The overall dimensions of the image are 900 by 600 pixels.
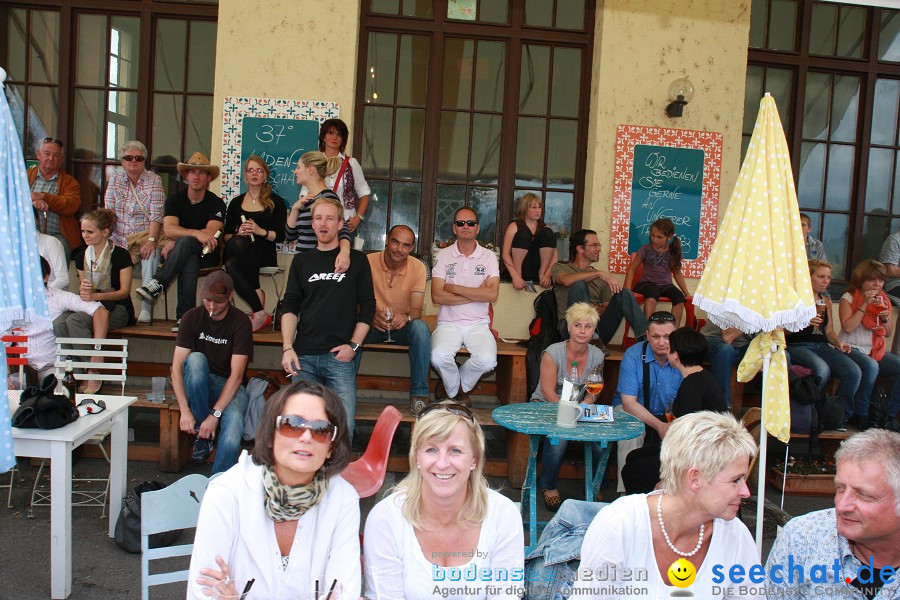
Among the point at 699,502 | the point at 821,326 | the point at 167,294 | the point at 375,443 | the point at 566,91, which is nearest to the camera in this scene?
the point at 699,502

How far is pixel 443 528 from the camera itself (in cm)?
270

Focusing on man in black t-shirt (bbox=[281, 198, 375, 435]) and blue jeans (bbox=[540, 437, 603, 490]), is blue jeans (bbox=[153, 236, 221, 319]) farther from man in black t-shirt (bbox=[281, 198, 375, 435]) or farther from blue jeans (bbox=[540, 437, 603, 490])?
blue jeans (bbox=[540, 437, 603, 490])

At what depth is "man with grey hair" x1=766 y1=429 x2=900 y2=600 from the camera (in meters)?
2.38

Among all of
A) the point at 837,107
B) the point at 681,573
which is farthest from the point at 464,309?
the point at 837,107

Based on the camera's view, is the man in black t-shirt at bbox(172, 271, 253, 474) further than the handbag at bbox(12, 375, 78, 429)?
Yes

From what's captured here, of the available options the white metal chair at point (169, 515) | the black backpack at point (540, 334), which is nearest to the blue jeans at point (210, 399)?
the white metal chair at point (169, 515)

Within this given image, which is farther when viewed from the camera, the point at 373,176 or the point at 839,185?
the point at 839,185

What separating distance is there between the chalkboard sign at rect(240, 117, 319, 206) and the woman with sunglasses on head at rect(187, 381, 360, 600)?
15.8 ft

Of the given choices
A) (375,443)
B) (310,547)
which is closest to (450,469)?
(310,547)

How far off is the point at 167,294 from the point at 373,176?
2226 mm

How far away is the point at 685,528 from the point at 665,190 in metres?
5.30

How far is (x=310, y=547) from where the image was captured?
2617mm

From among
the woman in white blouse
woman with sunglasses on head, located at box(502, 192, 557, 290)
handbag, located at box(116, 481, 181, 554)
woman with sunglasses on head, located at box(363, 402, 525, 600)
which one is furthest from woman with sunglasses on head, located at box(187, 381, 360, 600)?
the woman in white blouse

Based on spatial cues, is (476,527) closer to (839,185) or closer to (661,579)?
(661,579)
